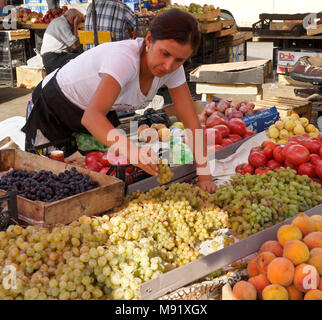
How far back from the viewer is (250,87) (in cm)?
545

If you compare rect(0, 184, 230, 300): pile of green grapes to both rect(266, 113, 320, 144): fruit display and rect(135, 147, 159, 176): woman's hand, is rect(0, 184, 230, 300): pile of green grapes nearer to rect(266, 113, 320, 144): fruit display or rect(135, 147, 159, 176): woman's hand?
rect(135, 147, 159, 176): woman's hand

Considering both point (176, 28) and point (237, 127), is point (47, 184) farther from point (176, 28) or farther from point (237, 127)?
point (237, 127)

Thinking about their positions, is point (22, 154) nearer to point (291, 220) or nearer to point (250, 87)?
point (291, 220)

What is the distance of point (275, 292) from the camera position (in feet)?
5.28

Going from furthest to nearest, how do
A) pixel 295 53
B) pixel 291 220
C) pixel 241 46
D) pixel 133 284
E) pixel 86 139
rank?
pixel 241 46 → pixel 295 53 → pixel 86 139 → pixel 291 220 → pixel 133 284

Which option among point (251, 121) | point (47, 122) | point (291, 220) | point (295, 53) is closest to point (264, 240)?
point (291, 220)

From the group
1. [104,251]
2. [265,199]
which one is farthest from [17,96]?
[104,251]

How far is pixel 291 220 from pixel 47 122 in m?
1.63

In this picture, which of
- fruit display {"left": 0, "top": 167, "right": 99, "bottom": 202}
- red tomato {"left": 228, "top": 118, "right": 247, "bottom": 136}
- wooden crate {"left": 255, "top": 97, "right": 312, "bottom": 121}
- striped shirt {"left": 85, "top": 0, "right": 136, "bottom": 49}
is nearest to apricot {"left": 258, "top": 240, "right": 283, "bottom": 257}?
fruit display {"left": 0, "top": 167, "right": 99, "bottom": 202}

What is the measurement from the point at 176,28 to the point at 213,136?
1618 millimetres

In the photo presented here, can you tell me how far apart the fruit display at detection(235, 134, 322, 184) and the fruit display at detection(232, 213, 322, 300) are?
0.97m

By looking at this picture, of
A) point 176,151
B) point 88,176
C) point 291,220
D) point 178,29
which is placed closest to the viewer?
point 178,29

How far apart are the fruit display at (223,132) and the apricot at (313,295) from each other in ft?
5.81

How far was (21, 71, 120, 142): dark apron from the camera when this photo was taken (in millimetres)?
2713
